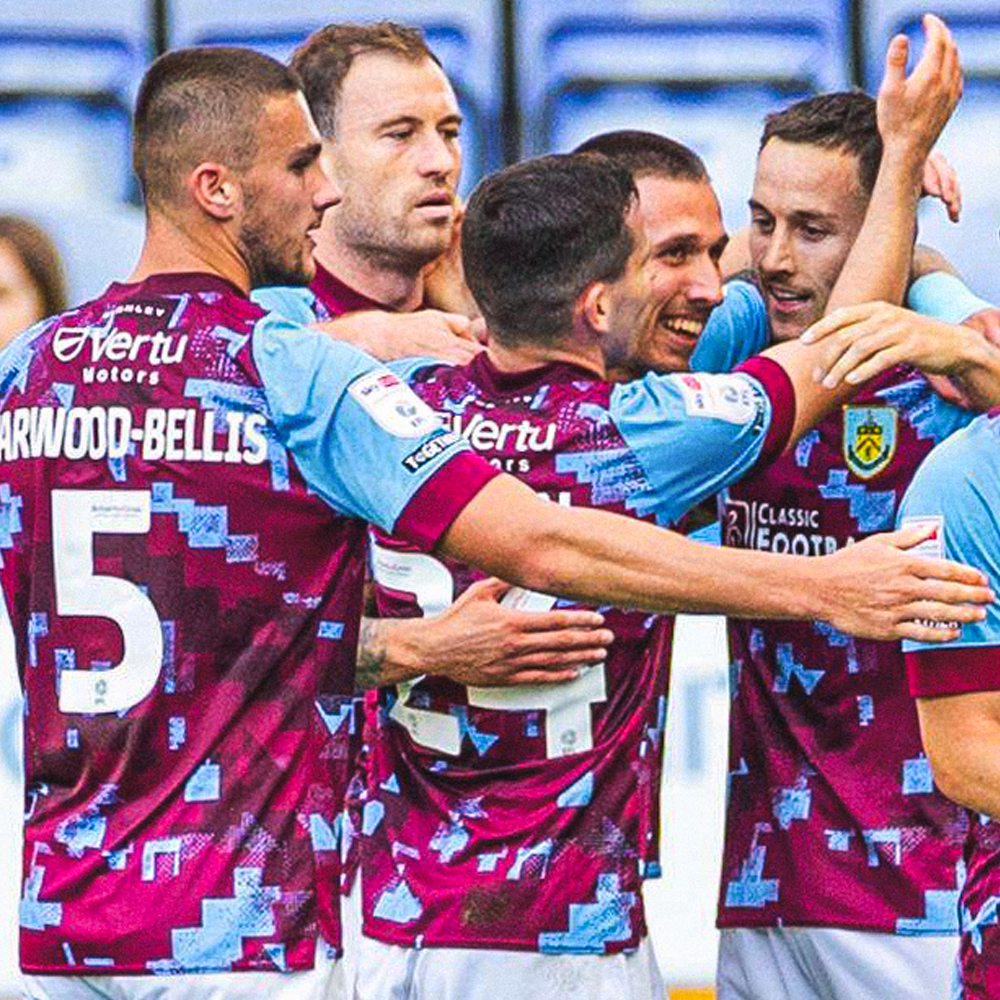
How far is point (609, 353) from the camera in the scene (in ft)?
15.3

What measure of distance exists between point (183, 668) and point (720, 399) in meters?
0.98

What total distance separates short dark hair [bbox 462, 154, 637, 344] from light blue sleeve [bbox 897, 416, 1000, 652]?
85cm

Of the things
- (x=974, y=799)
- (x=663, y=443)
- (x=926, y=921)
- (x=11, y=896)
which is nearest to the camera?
(x=974, y=799)

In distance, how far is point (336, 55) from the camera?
5.61 m

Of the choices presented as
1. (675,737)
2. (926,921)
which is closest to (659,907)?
(675,737)

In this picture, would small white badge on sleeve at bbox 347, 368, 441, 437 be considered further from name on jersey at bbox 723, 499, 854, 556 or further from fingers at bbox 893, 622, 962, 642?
name on jersey at bbox 723, 499, 854, 556

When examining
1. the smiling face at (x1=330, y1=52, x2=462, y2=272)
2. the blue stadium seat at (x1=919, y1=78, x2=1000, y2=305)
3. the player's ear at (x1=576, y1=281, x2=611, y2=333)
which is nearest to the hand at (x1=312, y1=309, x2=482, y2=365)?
the player's ear at (x1=576, y1=281, x2=611, y2=333)

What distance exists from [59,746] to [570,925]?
900 mm

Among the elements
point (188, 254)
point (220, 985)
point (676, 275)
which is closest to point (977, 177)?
point (676, 275)

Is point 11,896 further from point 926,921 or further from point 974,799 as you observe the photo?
point 974,799

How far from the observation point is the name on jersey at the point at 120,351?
13.6 ft

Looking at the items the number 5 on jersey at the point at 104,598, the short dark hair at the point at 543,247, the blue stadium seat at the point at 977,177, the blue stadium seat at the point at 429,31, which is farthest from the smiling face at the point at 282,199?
the blue stadium seat at the point at 977,177

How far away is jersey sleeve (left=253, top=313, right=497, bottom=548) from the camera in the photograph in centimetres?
404

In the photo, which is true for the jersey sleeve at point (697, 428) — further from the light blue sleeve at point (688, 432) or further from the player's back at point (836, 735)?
the player's back at point (836, 735)
